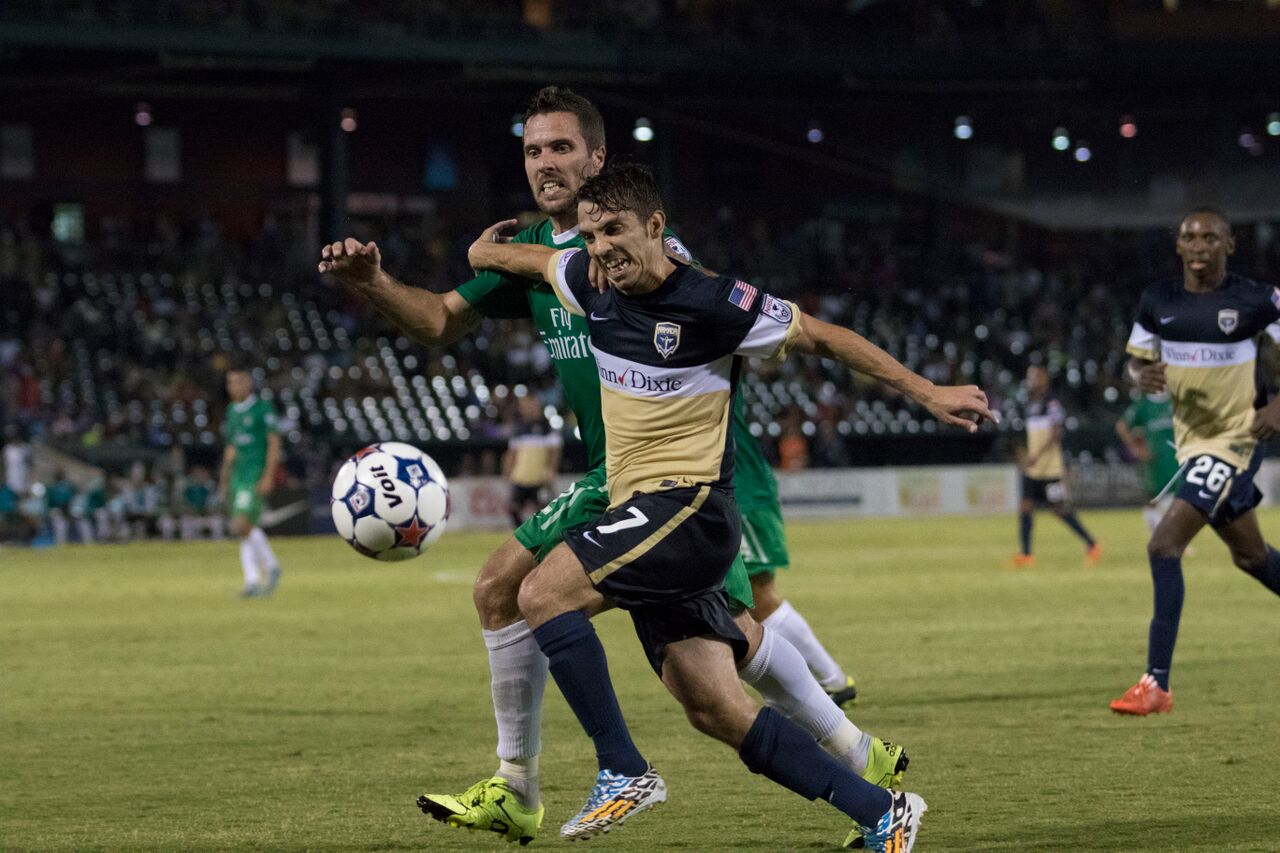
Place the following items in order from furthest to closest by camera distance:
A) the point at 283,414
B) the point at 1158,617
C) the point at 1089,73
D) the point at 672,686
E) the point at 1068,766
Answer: the point at 1089,73 → the point at 283,414 → the point at 1158,617 → the point at 1068,766 → the point at 672,686

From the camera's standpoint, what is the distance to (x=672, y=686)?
5.54m

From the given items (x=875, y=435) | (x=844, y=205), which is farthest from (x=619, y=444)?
(x=844, y=205)

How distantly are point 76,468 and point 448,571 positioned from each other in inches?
397

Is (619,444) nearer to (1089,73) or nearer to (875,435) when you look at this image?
(875,435)

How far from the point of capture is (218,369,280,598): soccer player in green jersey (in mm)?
18938

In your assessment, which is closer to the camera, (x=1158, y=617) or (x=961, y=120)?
(x=1158, y=617)

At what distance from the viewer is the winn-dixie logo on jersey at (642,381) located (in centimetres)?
557

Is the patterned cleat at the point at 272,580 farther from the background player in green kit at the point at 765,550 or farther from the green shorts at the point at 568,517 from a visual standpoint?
the green shorts at the point at 568,517

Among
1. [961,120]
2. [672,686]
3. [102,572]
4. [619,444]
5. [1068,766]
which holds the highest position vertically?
[961,120]

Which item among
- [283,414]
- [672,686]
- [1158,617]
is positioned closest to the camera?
[672,686]

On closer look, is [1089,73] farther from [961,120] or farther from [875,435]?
[875,435]

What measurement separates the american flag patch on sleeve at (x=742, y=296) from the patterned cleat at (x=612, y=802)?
1418mm

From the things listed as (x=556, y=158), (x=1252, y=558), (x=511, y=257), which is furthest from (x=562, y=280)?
(x=1252, y=558)

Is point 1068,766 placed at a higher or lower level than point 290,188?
lower
